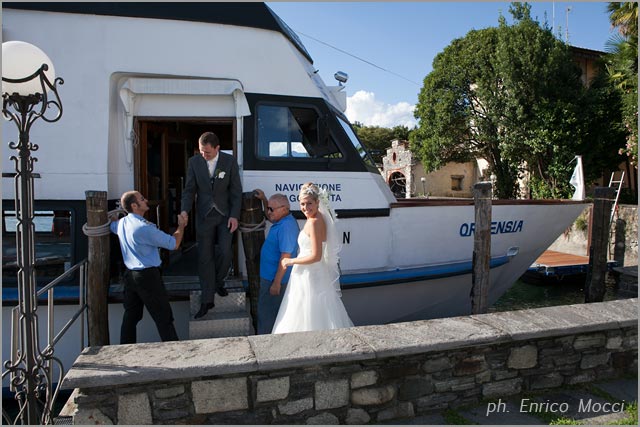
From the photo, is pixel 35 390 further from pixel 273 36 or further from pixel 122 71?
pixel 273 36

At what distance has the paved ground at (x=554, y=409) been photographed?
9.37ft

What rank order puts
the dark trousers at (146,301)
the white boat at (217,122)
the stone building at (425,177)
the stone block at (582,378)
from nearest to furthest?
the stone block at (582,378), the dark trousers at (146,301), the white boat at (217,122), the stone building at (425,177)

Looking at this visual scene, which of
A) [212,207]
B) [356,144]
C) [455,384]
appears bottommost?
[455,384]

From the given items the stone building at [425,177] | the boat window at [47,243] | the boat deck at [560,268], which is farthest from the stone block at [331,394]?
the stone building at [425,177]

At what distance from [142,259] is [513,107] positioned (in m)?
15.6

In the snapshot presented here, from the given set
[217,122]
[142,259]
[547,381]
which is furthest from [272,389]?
[217,122]

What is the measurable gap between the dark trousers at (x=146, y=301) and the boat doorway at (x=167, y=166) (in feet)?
3.36

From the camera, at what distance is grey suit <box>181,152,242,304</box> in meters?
3.87

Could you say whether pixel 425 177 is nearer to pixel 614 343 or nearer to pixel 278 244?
pixel 614 343

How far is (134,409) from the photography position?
238cm

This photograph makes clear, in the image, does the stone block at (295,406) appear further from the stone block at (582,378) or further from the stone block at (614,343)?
the stone block at (614,343)

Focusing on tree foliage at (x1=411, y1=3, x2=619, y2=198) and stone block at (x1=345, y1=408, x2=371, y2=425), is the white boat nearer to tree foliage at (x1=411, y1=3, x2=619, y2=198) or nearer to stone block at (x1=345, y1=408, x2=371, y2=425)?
stone block at (x1=345, y1=408, x2=371, y2=425)

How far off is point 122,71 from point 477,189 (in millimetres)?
3688

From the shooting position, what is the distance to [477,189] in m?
4.52
